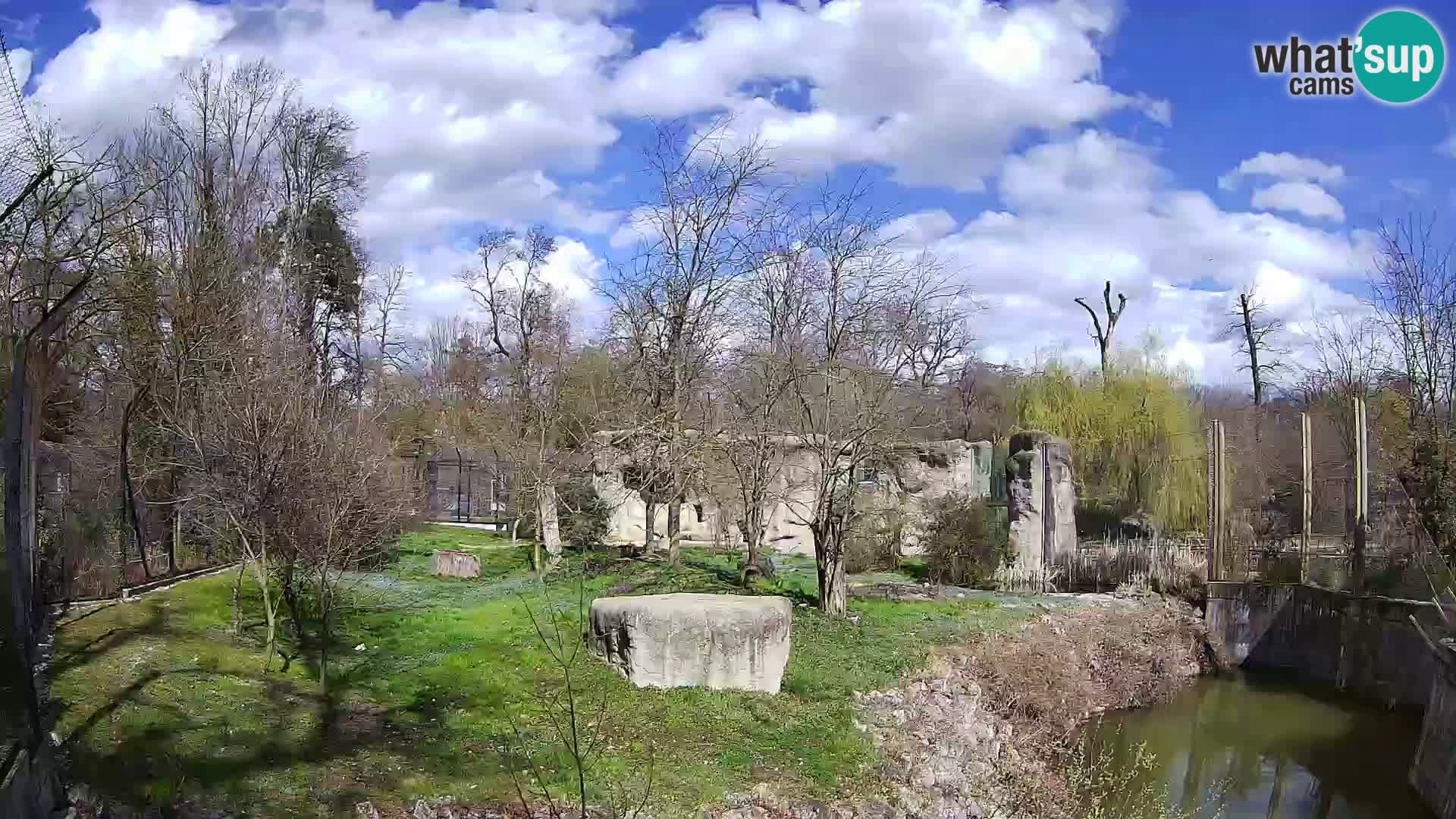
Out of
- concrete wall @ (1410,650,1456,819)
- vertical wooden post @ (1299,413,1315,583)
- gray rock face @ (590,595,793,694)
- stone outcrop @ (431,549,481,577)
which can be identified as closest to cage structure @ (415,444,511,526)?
stone outcrop @ (431,549,481,577)

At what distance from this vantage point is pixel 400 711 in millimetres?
8750

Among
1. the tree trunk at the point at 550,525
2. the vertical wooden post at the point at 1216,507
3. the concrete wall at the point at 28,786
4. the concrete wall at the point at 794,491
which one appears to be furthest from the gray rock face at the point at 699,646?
the vertical wooden post at the point at 1216,507

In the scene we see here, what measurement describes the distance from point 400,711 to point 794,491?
1275cm

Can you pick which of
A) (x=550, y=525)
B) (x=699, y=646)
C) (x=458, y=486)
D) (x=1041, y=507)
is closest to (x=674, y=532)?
(x=550, y=525)

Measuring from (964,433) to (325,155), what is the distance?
19.6 meters

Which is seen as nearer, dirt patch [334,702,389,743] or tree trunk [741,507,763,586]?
dirt patch [334,702,389,743]

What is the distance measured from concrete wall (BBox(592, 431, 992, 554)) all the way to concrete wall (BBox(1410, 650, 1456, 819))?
9.45 metres

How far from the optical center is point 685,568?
17.0 metres

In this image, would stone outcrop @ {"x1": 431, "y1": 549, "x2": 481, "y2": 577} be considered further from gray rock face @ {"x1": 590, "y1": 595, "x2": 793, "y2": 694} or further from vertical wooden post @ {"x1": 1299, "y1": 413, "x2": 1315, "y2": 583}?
vertical wooden post @ {"x1": 1299, "y1": 413, "x2": 1315, "y2": 583}

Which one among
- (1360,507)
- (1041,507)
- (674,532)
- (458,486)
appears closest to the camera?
(1360,507)

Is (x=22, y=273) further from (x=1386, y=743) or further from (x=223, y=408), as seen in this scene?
(x=1386, y=743)

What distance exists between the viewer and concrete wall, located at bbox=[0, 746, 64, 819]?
4562mm

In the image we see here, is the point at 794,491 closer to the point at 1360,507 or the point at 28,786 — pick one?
the point at 1360,507

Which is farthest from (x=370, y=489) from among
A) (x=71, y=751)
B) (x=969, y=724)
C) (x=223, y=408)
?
(x=969, y=724)
